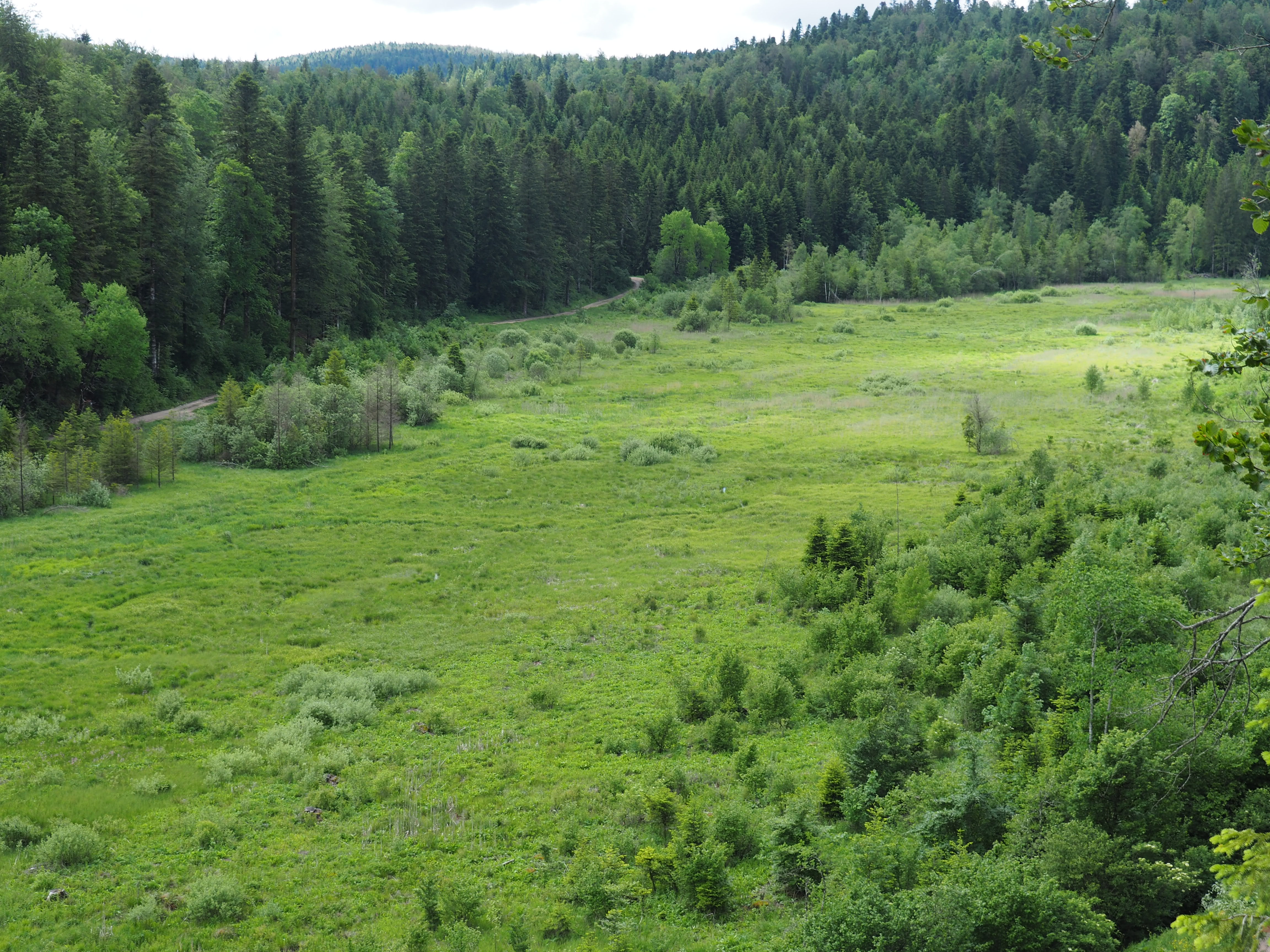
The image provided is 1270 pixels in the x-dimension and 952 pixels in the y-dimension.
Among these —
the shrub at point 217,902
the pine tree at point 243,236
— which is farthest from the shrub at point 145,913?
the pine tree at point 243,236

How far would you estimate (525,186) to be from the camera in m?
92.1

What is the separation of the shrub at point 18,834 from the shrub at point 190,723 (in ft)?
13.8

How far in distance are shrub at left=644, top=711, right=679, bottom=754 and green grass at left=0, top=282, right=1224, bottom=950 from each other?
433mm

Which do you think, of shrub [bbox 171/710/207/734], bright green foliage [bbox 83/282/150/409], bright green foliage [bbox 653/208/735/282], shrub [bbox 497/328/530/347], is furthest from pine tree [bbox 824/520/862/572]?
bright green foliage [bbox 653/208/735/282]

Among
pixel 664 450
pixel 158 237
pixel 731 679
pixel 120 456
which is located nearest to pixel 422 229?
pixel 158 237

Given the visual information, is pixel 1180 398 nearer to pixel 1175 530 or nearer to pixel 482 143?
pixel 1175 530

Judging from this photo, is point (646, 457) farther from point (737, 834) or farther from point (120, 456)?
point (737, 834)

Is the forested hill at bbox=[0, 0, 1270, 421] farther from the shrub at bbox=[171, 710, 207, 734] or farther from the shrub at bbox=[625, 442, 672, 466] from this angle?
the shrub at bbox=[171, 710, 207, 734]

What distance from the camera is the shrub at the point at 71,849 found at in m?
13.4

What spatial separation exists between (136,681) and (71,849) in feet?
23.2

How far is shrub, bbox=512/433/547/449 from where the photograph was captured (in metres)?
43.0

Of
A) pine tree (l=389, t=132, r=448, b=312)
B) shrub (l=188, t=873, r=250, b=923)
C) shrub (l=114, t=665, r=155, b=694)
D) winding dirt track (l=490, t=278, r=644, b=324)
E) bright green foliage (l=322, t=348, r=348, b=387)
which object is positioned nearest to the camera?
shrub (l=188, t=873, r=250, b=923)

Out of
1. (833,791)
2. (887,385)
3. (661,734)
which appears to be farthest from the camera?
(887,385)

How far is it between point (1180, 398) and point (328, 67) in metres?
170
